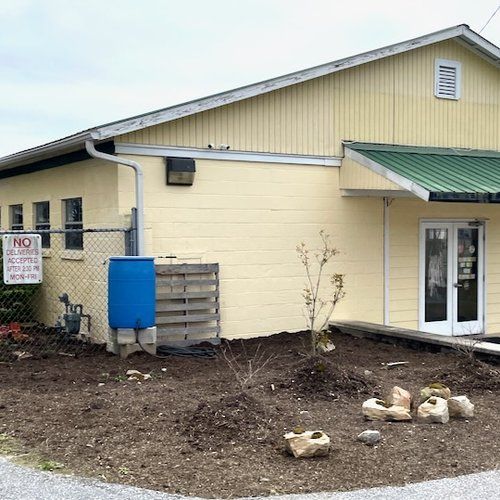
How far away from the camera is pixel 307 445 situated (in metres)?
5.59

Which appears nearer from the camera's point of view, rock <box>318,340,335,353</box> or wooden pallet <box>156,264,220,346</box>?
rock <box>318,340,335,353</box>

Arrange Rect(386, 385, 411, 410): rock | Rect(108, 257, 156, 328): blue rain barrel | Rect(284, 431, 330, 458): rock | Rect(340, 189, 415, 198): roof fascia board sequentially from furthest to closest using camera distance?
Rect(340, 189, 415, 198): roof fascia board
Rect(108, 257, 156, 328): blue rain barrel
Rect(386, 385, 411, 410): rock
Rect(284, 431, 330, 458): rock

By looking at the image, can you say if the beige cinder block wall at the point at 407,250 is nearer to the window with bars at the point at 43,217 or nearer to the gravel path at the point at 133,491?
the window with bars at the point at 43,217

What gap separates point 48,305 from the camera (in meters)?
13.0

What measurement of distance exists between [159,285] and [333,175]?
368 centimetres

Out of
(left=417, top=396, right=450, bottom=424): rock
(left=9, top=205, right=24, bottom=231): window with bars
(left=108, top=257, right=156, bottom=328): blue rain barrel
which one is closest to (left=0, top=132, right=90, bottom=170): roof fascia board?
(left=9, top=205, right=24, bottom=231): window with bars

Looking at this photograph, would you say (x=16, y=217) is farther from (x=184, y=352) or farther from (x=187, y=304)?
(x=184, y=352)

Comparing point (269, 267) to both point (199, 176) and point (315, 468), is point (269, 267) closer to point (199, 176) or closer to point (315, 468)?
point (199, 176)

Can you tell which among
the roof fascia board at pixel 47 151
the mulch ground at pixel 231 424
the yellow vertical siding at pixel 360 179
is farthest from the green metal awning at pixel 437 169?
the roof fascia board at pixel 47 151

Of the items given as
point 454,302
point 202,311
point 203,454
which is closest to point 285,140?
point 202,311

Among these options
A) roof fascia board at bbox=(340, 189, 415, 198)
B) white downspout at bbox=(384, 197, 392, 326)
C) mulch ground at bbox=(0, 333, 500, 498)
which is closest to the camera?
mulch ground at bbox=(0, 333, 500, 498)

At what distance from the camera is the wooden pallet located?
10.2 meters

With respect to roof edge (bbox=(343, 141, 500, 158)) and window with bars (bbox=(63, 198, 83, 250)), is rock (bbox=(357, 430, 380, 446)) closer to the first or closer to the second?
roof edge (bbox=(343, 141, 500, 158))

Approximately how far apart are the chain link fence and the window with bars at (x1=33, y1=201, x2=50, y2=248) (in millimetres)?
62
